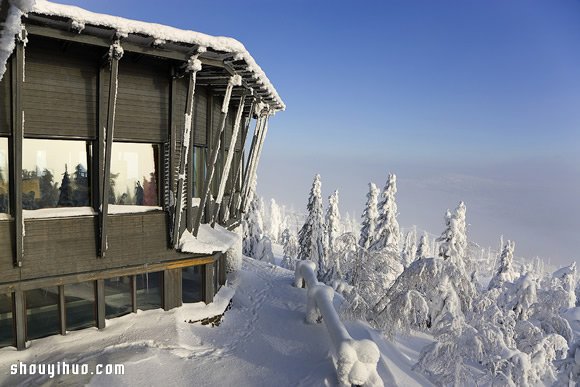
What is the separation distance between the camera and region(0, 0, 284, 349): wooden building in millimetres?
8516

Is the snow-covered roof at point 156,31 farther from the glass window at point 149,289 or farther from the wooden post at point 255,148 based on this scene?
the glass window at point 149,289

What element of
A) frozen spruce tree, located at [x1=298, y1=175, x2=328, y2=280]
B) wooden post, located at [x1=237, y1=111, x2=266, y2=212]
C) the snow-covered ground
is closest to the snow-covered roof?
wooden post, located at [x1=237, y1=111, x2=266, y2=212]

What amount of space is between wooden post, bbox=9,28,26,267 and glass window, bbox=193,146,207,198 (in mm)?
5316

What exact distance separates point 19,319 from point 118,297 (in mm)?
2550

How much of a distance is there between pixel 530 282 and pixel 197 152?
1711 centimetres

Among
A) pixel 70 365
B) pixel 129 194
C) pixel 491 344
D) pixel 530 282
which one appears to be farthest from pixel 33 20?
pixel 530 282

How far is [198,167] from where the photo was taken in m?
13.1

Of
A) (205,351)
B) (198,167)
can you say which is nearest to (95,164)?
(198,167)

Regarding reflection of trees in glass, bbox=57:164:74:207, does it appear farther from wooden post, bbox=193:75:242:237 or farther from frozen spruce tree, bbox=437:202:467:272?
frozen spruce tree, bbox=437:202:467:272

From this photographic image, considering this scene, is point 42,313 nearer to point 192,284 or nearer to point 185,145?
point 192,284

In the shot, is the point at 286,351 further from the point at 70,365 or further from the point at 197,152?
the point at 197,152

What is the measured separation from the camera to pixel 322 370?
364 inches

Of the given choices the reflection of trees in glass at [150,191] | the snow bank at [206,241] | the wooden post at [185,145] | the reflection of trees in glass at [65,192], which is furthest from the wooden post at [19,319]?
the snow bank at [206,241]

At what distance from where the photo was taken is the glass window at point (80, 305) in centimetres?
1005
